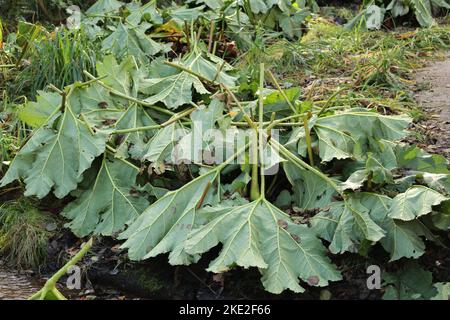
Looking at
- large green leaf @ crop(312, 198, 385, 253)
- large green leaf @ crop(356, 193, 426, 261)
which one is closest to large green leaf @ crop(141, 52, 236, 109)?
large green leaf @ crop(312, 198, 385, 253)

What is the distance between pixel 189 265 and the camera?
413cm

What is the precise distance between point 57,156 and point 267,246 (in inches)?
54.0

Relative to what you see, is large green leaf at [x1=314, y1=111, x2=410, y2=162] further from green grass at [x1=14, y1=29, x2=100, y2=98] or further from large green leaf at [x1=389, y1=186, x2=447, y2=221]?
green grass at [x1=14, y1=29, x2=100, y2=98]

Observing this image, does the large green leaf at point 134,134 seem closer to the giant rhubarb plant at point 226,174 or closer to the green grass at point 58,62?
the giant rhubarb plant at point 226,174

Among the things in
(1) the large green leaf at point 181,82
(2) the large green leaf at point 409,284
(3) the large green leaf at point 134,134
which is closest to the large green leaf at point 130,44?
(1) the large green leaf at point 181,82

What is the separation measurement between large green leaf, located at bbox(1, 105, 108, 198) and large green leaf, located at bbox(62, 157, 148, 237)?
12 cm

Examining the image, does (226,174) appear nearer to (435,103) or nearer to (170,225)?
(170,225)

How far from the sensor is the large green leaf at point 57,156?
446cm

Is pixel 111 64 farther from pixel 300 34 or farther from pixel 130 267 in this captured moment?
pixel 300 34

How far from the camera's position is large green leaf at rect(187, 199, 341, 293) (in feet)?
12.0

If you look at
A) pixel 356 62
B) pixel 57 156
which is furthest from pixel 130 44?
pixel 356 62

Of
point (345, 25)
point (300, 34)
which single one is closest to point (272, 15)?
point (300, 34)

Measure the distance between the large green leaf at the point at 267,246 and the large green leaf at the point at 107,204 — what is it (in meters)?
0.65
